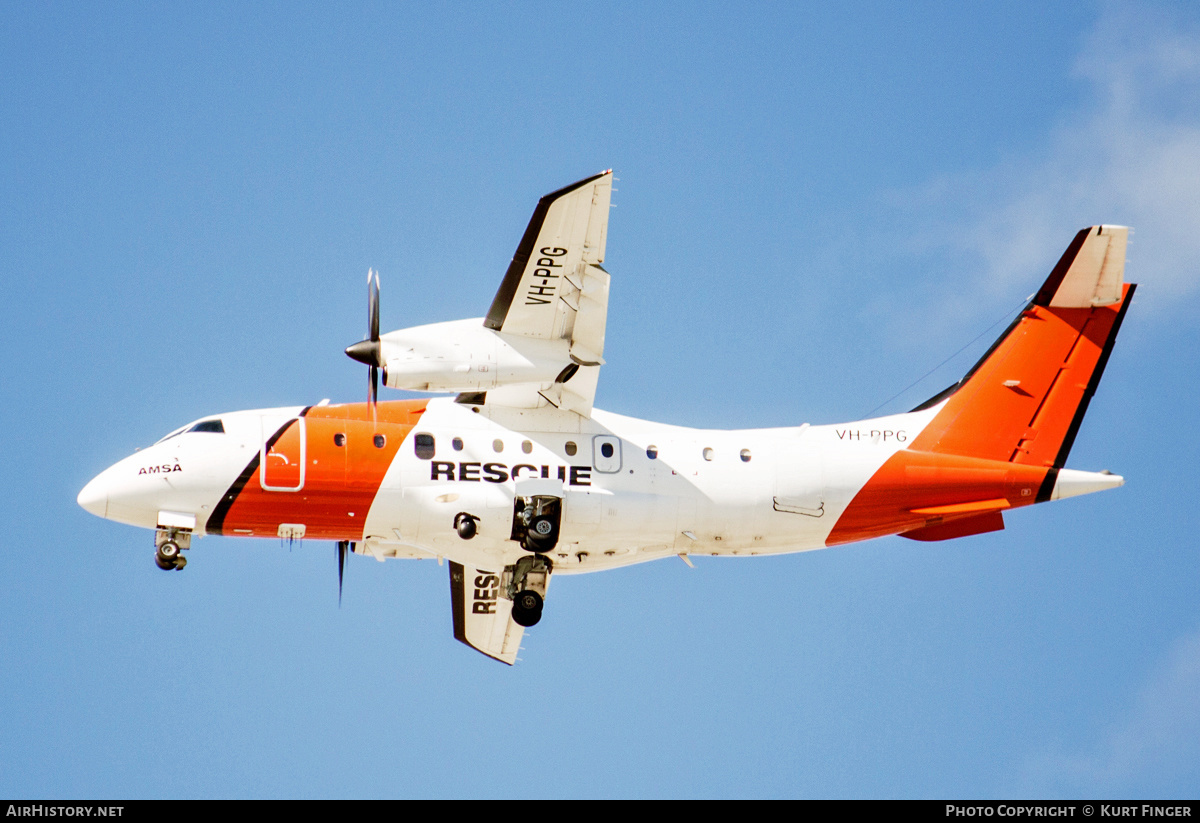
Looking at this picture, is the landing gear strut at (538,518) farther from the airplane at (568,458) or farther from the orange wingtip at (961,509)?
the orange wingtip at (961,509)

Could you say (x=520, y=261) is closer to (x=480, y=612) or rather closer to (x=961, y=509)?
(x=480, y=612)

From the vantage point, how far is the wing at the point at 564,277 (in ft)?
60.3

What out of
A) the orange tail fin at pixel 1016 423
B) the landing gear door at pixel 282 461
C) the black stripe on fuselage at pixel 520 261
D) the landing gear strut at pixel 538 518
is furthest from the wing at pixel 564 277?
the orange tail fin at pixel 1016 423

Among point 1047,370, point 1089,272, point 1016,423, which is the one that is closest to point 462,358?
point 1016,423

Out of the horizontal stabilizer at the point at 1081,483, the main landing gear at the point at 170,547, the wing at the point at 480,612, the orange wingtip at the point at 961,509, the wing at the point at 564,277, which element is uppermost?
the wing at the point at 564,277

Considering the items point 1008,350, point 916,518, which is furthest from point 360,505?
point 1008,350

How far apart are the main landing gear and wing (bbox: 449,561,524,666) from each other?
5090mm

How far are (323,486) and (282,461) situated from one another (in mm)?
668

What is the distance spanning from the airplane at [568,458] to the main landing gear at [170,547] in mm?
40

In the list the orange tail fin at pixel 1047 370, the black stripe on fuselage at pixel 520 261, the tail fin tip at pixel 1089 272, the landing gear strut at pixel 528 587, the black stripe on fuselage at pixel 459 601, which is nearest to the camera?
the black stripe on fuselage at pixel 520 261
